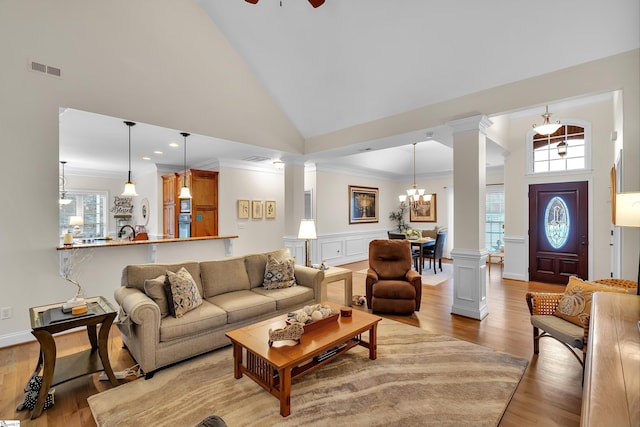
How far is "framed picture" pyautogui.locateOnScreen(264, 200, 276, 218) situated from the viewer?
7.15 m

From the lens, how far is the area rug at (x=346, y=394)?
6.52 feet

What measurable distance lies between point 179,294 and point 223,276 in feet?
2.49

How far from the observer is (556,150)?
18.0ft

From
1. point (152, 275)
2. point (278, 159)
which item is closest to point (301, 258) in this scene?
point (278, 159)

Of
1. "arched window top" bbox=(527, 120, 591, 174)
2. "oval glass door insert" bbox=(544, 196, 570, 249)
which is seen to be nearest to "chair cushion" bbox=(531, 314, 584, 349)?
"oval glass door insert" bbox=(544, 196, 570, 249)

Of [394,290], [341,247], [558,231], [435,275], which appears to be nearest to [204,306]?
[394,290]

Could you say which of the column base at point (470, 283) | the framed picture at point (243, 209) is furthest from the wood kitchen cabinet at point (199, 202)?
the column base at point (470, 283)

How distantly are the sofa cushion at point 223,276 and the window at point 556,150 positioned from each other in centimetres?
583

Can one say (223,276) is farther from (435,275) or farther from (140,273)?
(435,275)

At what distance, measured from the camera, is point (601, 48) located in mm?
2887

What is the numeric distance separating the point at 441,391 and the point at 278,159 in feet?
16.0

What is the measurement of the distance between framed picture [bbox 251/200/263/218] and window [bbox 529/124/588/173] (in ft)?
19.2

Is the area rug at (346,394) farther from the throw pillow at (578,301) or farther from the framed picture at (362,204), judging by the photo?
the framed picture at (362,204)

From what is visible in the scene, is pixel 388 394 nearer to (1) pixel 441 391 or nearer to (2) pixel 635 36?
(1) pixel 441 391
